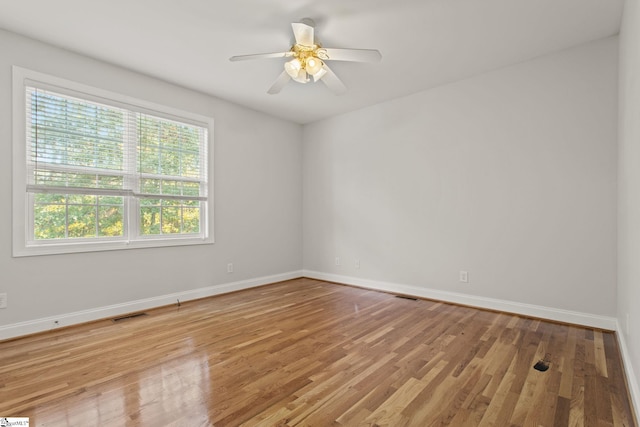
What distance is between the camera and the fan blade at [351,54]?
248 cm

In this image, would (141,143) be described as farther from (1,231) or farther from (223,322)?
(223,322)

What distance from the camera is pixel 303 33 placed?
250 cm

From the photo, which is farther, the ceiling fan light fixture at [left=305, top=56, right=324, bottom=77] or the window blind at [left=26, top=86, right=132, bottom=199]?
the window blind at [left=26, top=86, right=132, bottom=199]

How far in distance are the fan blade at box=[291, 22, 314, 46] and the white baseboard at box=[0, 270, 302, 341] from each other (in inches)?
126

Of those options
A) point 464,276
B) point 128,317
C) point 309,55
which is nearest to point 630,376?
point 464,276

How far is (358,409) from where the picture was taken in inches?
67.8

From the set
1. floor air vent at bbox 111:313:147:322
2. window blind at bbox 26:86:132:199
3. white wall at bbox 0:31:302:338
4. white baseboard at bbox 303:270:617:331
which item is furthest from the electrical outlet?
window blind at bbox 26:86:132:199

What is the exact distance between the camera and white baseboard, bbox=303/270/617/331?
2941mm

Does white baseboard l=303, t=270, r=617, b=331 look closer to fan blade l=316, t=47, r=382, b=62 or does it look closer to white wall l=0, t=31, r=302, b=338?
white wall l=0, t=31, r=302, b=338

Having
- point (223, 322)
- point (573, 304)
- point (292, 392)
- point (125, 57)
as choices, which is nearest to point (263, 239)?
point (223, 322)

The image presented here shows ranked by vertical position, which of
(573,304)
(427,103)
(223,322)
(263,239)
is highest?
(427,103)

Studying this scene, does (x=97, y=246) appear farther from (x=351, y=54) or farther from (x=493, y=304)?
(x=493, y=304)

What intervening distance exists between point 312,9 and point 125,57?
207 centimetres

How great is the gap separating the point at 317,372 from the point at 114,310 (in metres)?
2.49
